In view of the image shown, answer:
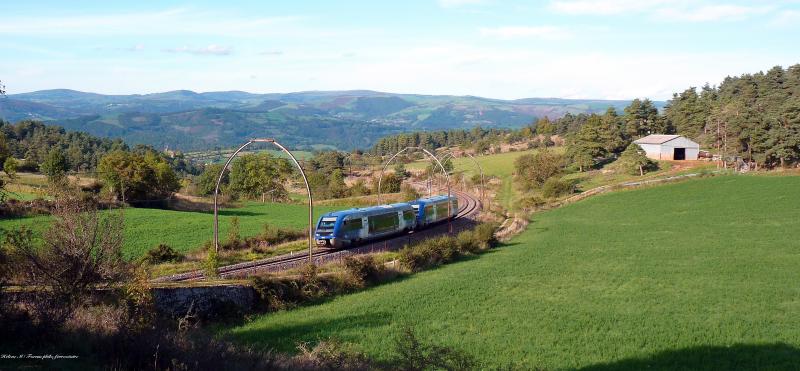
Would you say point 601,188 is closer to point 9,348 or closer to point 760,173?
point 760,173

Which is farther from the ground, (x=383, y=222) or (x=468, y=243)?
(x=383, y=222)

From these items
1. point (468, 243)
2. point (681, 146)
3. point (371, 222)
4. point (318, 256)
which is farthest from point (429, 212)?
point (681, 146)

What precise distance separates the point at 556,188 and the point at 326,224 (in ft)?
122

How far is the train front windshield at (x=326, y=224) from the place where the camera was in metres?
33.6

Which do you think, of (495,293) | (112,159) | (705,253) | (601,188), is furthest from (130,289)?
(601,188)

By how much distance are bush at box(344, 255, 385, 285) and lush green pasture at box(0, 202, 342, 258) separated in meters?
11.5

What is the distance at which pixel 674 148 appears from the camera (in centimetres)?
7519

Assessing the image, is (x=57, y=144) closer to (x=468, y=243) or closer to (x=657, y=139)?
(x=657, y=139)

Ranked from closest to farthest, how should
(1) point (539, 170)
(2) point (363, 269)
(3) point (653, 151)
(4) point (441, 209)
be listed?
(2) point (363, 269), (4) point (441, 209), (1) point (539, 170), (3) point (653, 151)

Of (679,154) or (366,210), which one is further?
(679,154)

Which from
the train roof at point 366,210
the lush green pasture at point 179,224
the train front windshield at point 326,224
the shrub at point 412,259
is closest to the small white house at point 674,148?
the lush green pasture at point 179,224

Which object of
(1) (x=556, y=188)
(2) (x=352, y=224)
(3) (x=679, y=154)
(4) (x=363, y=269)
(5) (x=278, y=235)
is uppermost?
(3) (x=679, y=154)

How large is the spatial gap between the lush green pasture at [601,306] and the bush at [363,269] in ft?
3.91

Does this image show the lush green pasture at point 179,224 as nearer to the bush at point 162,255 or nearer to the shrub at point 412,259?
the bush at point 162,255
